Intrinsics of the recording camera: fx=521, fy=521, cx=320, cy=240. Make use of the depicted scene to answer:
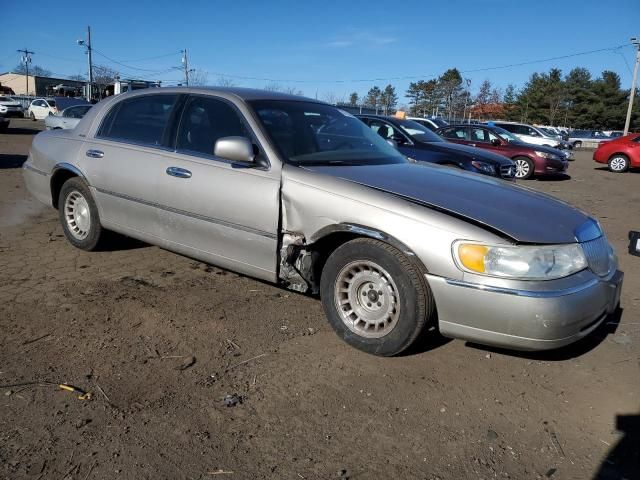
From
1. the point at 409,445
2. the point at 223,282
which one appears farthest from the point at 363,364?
the point at 223,282

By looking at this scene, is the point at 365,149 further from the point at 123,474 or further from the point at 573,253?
the point at 123,474

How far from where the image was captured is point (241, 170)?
3.73m

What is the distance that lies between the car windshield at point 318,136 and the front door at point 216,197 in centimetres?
22

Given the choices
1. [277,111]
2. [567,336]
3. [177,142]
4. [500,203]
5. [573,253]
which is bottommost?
[567,336]

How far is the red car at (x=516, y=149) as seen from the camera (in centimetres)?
1446

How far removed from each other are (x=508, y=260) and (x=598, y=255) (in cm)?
86

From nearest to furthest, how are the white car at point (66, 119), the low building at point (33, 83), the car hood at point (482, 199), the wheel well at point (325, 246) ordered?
1. the car hood at point (482, 199)
2. the wheel well at point (325, 246)
3. the white car at point (66, 119)
4. the low building at point (33, 83)

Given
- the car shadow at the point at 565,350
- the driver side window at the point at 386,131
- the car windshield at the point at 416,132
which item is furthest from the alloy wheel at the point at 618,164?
the car shadow at the point at 565,350

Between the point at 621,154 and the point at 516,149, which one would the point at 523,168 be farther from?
the point at 621,154

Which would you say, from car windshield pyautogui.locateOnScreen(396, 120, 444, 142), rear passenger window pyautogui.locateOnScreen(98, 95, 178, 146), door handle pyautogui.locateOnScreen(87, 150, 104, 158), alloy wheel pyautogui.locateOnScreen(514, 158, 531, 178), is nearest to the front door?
rear passenger window pyautogui.locateOnScreen(98, 95, 178, 146)

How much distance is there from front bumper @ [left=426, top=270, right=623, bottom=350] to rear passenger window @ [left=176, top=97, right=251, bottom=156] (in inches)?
77.5

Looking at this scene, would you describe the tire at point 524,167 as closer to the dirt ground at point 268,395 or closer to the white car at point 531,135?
the white car at point 531,135

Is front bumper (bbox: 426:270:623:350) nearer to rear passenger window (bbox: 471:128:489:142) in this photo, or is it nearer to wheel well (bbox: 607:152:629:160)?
rear passenger window (bbox: 471:128:489:142)

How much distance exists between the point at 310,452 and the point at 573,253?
188 centimetres
